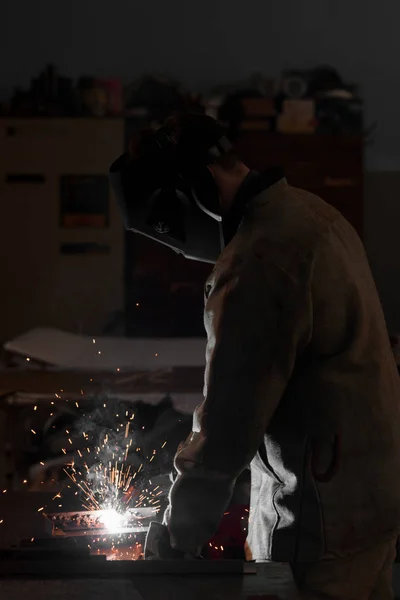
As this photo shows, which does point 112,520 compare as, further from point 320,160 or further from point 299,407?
point 320,160

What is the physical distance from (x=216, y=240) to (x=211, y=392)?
1.07 feet

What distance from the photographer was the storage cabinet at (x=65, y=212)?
4.32m

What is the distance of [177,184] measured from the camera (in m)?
1.35

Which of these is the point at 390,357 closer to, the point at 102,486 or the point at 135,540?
the point at 135,540

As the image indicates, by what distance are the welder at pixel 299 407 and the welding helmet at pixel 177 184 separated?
0.09 metres

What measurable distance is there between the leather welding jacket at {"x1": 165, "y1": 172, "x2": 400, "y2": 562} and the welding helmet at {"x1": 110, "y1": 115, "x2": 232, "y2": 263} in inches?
5.2

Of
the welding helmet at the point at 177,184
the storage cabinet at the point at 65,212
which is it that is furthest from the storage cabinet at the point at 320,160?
the welding helmet at the point at 177,184

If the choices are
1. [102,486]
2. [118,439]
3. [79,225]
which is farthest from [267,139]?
[102,486]

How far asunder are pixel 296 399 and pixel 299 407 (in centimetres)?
1

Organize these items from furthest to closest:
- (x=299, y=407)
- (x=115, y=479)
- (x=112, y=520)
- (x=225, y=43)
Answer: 1. (x=225, y=43)
2. (x=115, y=479)
3. (x=112, y=520)
4. (x=299, y=407)

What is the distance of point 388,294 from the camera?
4.64 m

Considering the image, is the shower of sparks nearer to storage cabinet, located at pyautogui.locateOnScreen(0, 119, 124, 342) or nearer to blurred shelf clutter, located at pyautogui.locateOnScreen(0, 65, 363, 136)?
storage cabinet, located at pyautogui.locateOnScreen(0, 119, 124, 342)

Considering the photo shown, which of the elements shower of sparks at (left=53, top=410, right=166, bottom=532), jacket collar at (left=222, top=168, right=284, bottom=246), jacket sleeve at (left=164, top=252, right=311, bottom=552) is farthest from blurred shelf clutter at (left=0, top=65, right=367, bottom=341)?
jacket sleeve at (left=164, top=252, right=311, bottom=552)

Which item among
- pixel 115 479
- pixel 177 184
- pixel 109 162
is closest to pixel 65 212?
pixel 109 162
